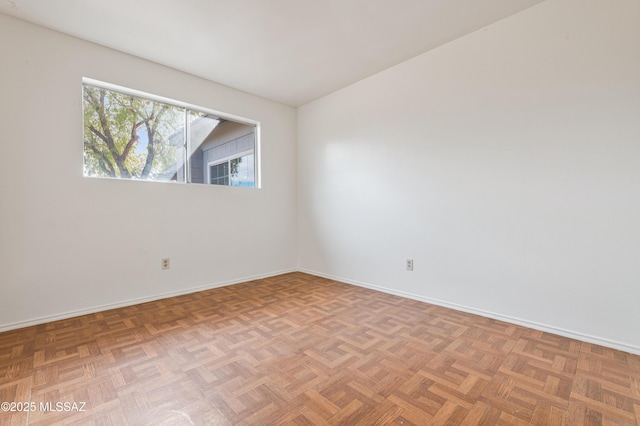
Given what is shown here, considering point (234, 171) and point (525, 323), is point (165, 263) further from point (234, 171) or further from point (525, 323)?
point (525, 323)

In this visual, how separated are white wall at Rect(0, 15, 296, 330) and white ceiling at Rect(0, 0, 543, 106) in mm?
220

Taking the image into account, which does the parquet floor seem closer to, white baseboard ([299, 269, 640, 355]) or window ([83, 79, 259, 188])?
white baseboard ([299, 269, 640, 355])

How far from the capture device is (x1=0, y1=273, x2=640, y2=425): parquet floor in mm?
1314

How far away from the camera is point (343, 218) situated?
3.70 m

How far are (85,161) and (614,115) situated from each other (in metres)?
4.25

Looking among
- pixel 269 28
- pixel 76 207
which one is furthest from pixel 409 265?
pixel 76 207

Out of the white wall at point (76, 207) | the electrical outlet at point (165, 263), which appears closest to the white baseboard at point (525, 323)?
the white wall at point (76, 207)

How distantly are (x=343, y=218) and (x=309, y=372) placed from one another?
7.39 ft

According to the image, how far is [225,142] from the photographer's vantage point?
12.1 ft

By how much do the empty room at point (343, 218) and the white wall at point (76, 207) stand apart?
0.05ft

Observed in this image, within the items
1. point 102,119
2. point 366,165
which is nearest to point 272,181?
point 366,165

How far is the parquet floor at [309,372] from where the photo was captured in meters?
1.31

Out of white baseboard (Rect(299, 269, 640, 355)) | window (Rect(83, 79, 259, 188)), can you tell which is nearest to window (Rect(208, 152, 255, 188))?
window (Rect(83, 79, 259, 188))

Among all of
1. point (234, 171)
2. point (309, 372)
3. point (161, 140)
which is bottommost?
point (309, 372)
